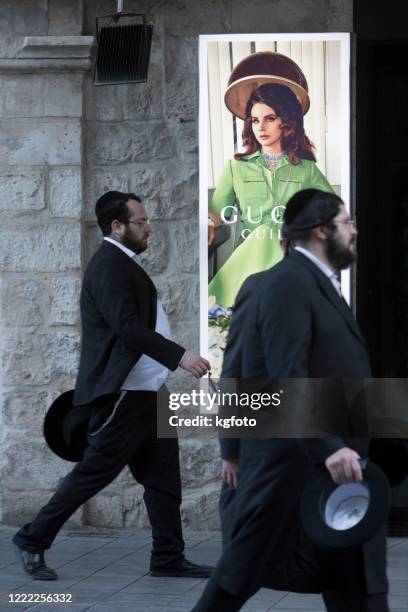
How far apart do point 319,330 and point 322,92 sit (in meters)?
3.74

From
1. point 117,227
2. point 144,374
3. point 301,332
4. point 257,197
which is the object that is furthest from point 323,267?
point 257,197

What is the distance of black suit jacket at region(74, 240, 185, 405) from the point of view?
677cm

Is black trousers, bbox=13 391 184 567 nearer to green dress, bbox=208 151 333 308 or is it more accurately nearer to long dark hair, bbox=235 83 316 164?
green dress, bbox=208 151 333 308

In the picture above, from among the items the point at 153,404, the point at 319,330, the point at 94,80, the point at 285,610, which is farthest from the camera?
the point at 94,80

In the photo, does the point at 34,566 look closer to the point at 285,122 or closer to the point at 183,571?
the point at 183,571

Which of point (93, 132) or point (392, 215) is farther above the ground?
point (93, 132)

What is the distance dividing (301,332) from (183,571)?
2.70 m

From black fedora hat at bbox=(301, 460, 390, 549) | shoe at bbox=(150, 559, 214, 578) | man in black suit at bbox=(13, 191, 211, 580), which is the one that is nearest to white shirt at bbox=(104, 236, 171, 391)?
man in black suit at bbox=(13, 191, 211, 580)

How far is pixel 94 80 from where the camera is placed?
26.4 feet

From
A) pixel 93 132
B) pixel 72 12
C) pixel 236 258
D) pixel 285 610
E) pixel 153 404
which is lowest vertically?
pixel 285 610

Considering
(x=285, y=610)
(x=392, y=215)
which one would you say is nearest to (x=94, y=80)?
(x=392, y=215)

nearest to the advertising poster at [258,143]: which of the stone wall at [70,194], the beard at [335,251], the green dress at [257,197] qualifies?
the green dress at [257,197]

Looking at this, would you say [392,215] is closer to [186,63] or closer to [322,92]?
[322,92]

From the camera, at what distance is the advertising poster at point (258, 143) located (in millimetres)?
8227
